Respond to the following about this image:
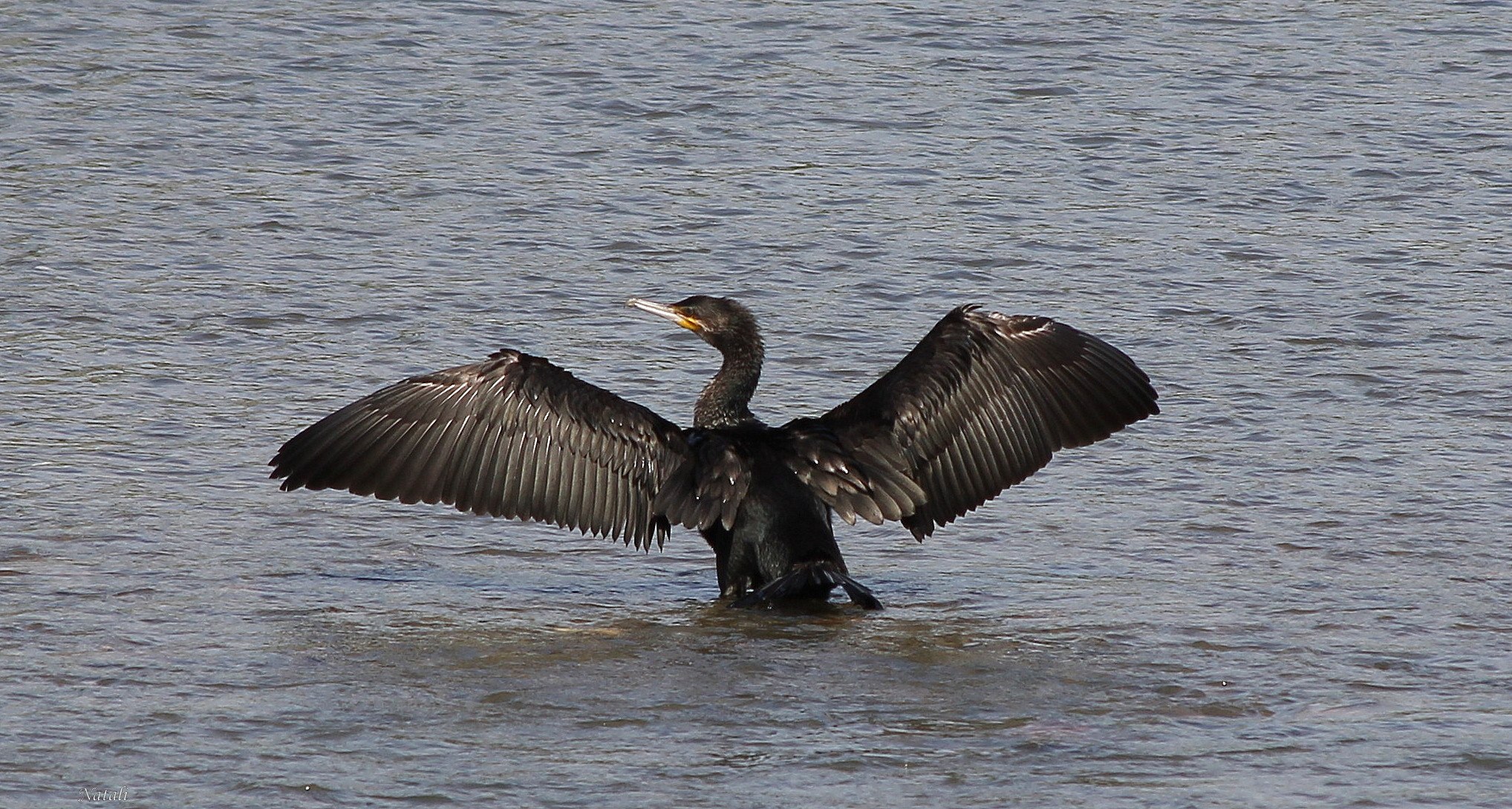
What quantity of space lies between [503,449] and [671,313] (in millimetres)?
1086

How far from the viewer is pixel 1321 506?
8.30 metres

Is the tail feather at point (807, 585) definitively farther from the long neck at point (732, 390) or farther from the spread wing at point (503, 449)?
the long neck at point (732, 390)

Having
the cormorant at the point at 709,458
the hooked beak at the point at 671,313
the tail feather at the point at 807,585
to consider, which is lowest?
the tail feather at the point at 807,585

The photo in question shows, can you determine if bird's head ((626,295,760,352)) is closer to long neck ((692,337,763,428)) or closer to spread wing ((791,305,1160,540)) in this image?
long neck ((692,337,763,428))

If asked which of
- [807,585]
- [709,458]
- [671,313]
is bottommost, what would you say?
[807,585]

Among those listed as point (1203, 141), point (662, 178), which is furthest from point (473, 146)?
point (1203, 141)

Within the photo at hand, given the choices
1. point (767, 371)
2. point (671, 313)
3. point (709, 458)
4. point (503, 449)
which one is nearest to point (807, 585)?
point (709, 458)

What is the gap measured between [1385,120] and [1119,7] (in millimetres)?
2971

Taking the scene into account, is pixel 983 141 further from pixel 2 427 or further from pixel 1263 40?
pixel 2 427

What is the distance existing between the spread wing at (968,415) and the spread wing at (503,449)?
0.61 meters

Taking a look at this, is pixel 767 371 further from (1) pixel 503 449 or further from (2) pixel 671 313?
(1) pixel 503 449

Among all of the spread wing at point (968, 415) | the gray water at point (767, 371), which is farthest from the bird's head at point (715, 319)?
the gray water at point (767, 371)

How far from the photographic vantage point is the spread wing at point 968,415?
7.57 meters

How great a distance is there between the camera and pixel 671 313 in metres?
8.23
